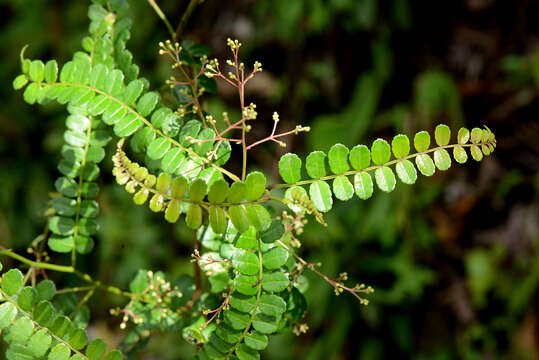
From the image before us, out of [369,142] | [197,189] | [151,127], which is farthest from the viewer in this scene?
[369,142]

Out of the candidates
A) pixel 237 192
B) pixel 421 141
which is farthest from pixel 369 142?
pixel 237 192

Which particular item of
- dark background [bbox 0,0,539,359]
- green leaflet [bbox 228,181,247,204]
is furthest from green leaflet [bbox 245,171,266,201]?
dark background [bbox 0,0,539,359]

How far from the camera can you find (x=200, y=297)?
64 centimetres

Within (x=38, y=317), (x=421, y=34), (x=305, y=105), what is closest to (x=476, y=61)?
(x=421, y=34)

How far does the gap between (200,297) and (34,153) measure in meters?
1.74

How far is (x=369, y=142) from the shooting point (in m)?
2.07

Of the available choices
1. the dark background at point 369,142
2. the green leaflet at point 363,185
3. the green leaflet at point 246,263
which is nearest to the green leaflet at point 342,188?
the green leaflet at point 363,185

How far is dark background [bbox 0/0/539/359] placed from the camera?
193 cm

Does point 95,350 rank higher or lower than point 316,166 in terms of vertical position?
lower

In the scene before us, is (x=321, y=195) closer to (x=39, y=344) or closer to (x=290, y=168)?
(x=290, y=168)

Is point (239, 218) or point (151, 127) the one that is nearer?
point (239, 218)

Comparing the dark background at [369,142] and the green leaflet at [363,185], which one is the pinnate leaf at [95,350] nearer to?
the green leaflet at [363,185]

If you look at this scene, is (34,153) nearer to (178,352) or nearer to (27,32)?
(27,32)

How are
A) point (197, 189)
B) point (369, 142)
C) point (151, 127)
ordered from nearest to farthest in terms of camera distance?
point (197, 189) < point (151, 127) < point (369, 142)
